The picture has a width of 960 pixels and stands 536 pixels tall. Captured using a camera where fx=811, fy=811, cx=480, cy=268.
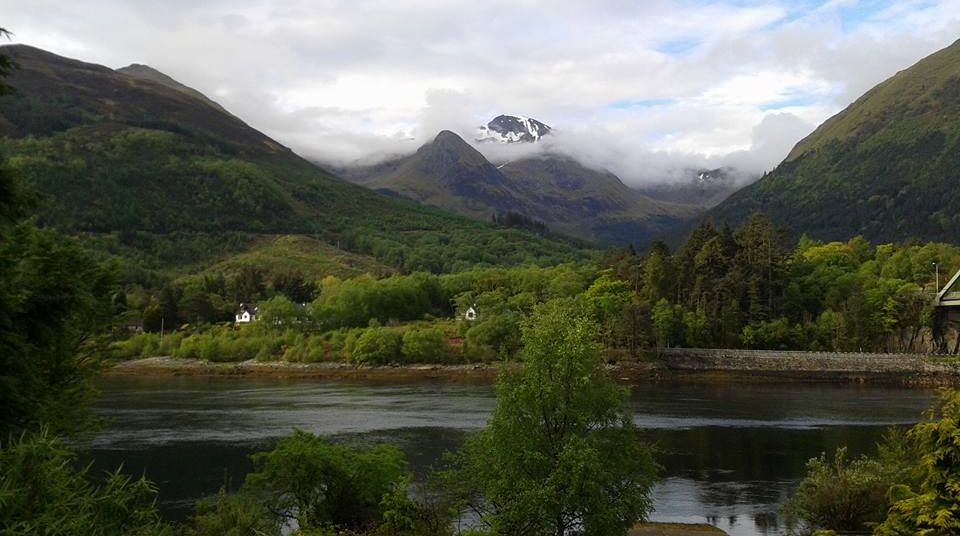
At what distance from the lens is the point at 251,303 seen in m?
156

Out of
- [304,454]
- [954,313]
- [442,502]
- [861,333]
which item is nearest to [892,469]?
[442,502]

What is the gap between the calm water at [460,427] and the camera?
42406 millimetres

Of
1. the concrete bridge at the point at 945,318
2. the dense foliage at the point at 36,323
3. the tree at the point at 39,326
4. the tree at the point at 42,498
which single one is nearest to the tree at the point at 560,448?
the tree at the point at 39,326

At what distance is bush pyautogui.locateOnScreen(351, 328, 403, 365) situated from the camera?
389 feet

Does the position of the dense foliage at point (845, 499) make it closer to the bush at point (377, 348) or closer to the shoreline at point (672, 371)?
the shoreline at point (672, 371)

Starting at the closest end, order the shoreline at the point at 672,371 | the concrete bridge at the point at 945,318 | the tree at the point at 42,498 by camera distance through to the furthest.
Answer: the tree at the point at 42,498
the shoreline at the point at 672,371
the concrete bridge at the point at 945,318

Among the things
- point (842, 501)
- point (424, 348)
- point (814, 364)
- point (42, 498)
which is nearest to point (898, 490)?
point (842, 501)

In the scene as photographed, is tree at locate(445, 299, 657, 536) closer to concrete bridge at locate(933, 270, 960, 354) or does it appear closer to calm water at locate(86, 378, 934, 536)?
calm water at locate(86, 378, 934, 536)

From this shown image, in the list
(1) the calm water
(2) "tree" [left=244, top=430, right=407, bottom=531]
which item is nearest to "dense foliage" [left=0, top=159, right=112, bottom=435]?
(2) "tree" [left=244, top=430, right=407, bottom=531]

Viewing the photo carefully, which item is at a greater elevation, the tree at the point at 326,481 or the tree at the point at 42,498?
the tree at the point at 42,498

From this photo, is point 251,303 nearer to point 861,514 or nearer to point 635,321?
point 635,321

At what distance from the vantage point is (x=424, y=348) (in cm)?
11812

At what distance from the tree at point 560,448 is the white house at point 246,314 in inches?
4998

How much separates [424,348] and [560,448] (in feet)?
308
